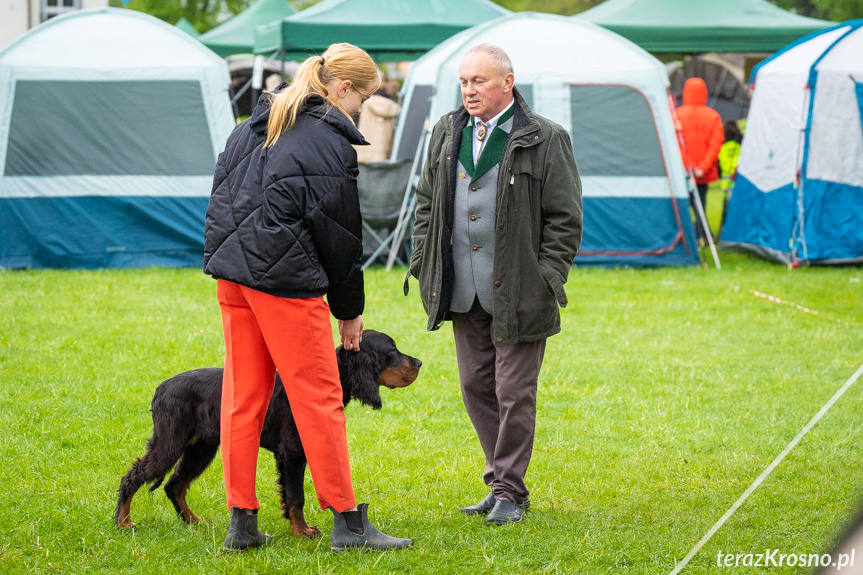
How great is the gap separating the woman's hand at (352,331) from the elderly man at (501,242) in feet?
1.48

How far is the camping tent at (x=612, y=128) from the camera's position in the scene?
10070 mm

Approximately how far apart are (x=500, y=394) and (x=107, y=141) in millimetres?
7499

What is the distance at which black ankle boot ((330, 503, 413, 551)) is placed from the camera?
3.26 m

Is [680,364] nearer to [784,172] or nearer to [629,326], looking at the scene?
[629,326]

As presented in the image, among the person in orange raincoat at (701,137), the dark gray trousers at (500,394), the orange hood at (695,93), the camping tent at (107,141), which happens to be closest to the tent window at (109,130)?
the camping tent at (107,141)

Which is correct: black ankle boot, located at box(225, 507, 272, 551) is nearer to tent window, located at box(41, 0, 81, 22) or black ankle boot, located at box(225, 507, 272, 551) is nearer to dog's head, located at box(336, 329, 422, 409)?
dog's head, located at box(336, 329, 422, 409)

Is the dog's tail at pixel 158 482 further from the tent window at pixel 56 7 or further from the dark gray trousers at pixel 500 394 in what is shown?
the tent window at pixel 56 7

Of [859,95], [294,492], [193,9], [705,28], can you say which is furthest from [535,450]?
[193,9]

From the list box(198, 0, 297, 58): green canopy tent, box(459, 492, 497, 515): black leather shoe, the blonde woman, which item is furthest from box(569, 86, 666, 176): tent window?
box(198, 0, 297, 58): green canopy tent

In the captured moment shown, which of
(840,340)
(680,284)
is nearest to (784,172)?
(680,284)

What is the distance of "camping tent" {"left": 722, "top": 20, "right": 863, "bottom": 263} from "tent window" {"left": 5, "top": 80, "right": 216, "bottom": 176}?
6.22 metres

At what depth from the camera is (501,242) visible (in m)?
3.54

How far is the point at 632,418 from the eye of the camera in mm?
5117

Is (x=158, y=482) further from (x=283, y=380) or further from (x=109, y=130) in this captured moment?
(x=109, y=130)
